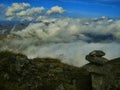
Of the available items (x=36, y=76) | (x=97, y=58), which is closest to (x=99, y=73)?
(x=97, y=58)

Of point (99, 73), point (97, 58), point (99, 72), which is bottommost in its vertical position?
point (99, 73)

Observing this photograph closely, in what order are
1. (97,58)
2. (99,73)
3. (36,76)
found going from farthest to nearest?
(97,58)
(36,76)
(99,73)

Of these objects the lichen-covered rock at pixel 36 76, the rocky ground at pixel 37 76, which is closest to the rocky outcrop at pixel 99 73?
the rocky ground at pixel 37 76

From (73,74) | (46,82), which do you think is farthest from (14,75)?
(73,74)

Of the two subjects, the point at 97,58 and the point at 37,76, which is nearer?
the point at 37,76

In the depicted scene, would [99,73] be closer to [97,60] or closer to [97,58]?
[97,60]

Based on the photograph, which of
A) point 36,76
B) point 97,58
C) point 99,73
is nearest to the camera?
point 99,73

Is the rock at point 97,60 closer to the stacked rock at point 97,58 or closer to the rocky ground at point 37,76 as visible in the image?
the stacked rock at point 97,58

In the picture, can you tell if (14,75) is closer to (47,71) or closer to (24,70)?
(24,70)

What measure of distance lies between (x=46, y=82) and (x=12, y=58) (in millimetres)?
6839

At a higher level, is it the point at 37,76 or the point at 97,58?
the point at 97,58

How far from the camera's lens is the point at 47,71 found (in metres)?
38.2

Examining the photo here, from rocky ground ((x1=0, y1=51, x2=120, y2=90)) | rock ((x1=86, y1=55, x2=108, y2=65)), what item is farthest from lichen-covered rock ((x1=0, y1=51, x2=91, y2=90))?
rock ((x1=86, y1=55, x2=108, y2=65))

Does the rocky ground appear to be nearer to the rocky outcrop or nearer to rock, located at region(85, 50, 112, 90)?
the rocky outcrop
